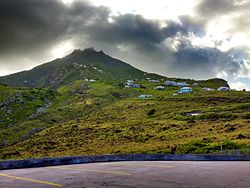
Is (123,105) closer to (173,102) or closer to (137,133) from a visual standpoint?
(173,102)

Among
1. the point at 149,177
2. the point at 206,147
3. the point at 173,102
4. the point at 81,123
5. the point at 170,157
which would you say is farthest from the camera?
the point at 173,102

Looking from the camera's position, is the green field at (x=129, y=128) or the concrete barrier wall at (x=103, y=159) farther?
the green field at (x=129, y=128)

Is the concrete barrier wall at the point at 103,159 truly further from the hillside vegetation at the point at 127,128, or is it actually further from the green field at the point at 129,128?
the hillside vegetation at the point at 127,128

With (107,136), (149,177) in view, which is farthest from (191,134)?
(149,177)

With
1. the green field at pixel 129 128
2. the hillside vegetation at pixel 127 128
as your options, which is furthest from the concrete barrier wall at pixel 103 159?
the hillside vegetation at pixel 127 128

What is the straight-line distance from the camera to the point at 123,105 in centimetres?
14175

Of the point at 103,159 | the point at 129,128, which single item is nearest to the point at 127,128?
the point at 129,128

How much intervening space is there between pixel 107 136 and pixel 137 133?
8285 mm

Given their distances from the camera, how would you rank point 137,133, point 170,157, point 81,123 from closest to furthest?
point 170,157 → point 137,133 → point 81,123

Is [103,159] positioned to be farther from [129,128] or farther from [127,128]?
[127,128]

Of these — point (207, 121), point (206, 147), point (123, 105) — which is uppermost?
point (123, 105)

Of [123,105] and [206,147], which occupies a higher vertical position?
[123,105]

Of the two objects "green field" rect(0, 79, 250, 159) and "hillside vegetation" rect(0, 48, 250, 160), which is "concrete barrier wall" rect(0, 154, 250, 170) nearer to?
"green field" rect(0, 79, 250, 159)

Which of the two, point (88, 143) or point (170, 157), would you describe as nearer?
point (170, 157)
